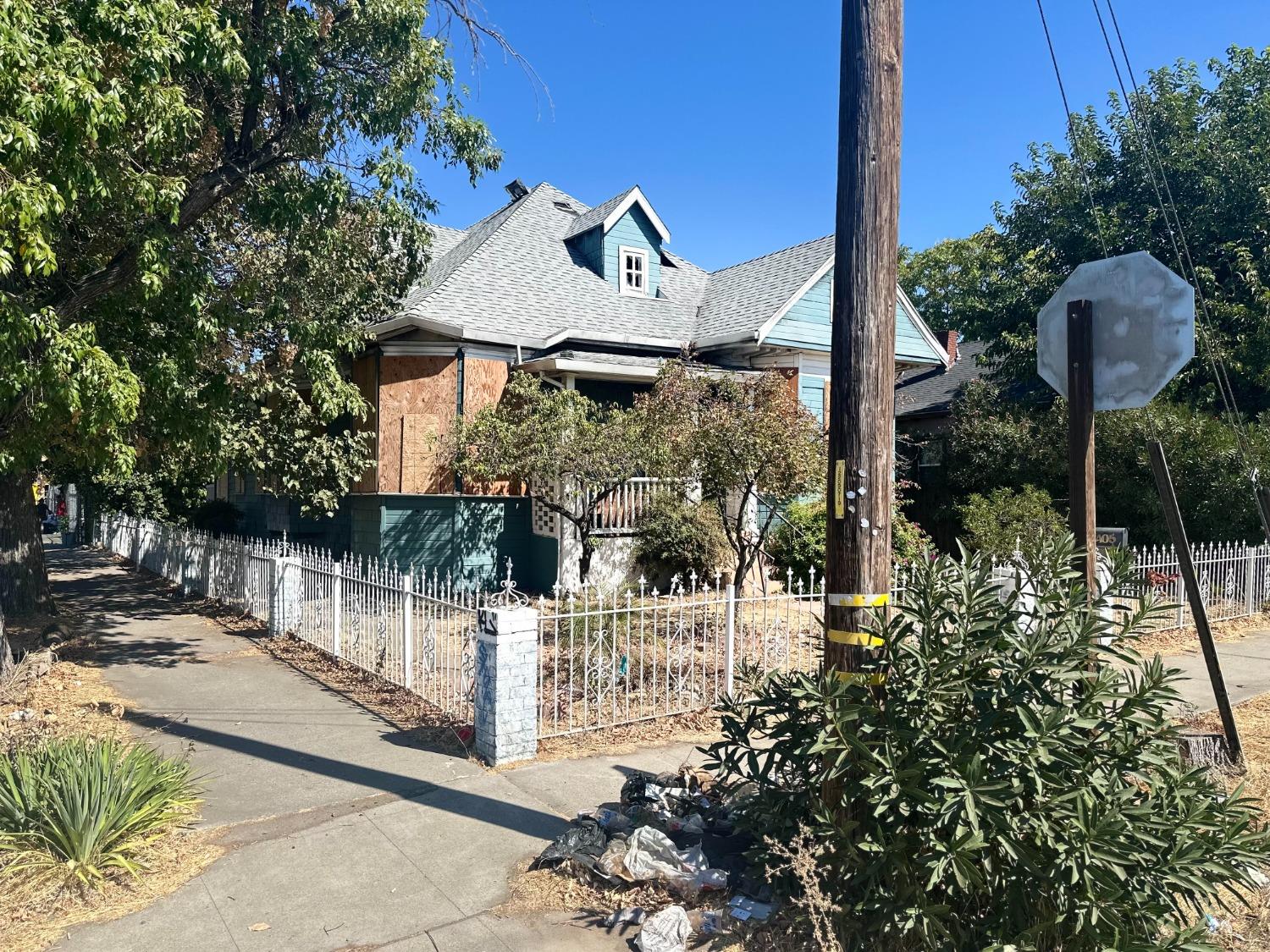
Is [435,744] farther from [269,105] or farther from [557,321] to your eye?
[557,321]

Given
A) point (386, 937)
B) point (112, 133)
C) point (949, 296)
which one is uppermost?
point (949, 296)

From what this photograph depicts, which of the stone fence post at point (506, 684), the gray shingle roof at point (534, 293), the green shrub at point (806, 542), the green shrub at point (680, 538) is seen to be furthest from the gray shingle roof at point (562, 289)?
the stone fence post at point (506, 684)

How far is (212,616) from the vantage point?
12695 millimetres

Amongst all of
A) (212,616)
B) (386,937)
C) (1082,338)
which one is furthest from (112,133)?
(212,616)

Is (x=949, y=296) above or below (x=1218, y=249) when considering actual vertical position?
above

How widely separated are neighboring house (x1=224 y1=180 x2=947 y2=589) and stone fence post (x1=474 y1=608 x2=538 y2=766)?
6.61 m

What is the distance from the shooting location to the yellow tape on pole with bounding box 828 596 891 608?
378cm

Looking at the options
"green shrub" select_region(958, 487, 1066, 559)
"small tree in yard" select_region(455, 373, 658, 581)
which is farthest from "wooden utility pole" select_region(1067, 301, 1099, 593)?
"green shrub" select_region(958, 487, 1066, 559)

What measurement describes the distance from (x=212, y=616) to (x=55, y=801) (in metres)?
9.05

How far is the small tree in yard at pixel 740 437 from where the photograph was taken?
362 inches

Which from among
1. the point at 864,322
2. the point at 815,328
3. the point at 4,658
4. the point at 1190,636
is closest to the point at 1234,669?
the point at 1190,636

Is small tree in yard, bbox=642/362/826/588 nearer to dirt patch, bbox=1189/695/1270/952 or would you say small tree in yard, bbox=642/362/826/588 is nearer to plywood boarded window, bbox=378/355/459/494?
dirt patch, bbox=1189/695/1270/952

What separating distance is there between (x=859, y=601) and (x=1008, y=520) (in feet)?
36.2

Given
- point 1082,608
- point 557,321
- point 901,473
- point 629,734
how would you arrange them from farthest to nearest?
point 901,473
point 557,321
point 629,734
point 1082,608
